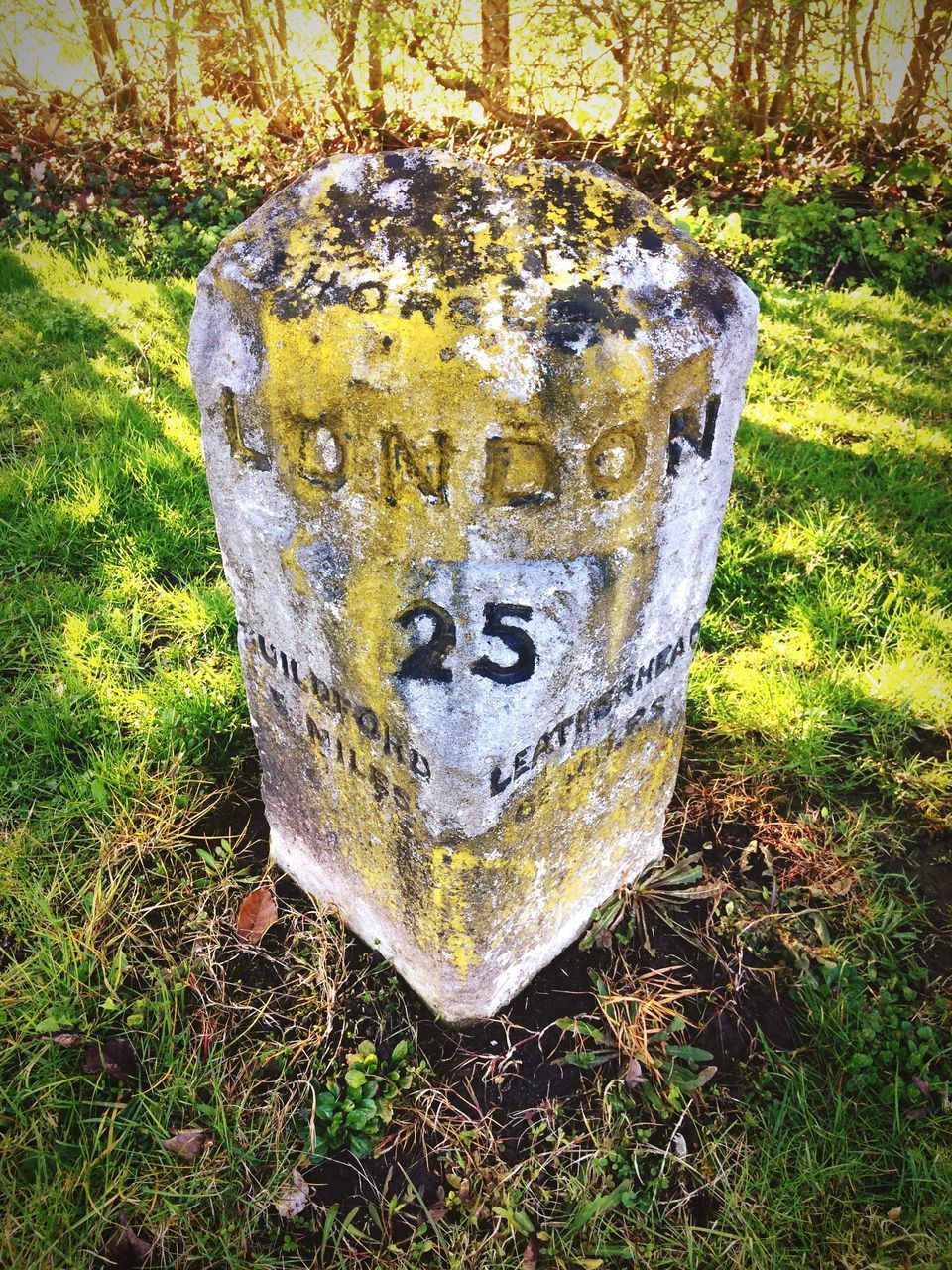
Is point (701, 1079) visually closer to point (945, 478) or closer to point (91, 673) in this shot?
point (91, 673)

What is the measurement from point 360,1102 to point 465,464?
4.56ft

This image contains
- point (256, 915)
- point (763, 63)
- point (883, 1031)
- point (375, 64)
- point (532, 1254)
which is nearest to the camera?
point (532, 1254)

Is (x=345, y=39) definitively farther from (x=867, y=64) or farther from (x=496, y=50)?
(x=867, y=64)

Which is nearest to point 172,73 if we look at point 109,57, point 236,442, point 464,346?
point 109,57

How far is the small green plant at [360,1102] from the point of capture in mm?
1775

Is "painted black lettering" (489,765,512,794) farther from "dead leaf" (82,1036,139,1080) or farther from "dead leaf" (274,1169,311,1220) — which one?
"dead leaf" (82,1036,139,1080)

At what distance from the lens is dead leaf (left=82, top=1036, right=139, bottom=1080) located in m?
1.83

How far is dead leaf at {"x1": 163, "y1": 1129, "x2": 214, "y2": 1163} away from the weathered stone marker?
68cm

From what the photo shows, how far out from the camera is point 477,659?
139cm

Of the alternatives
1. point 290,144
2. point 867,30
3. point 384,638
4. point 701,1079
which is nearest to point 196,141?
point 290,144

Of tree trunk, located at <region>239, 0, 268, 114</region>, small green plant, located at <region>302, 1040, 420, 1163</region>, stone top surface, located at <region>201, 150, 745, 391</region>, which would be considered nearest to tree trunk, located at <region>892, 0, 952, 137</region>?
tree trunk, located at <region>239, 0, 268, 114</region>

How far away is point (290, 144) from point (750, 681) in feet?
17.0

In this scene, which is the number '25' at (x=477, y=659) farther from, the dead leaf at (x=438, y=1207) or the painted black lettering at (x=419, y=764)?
the dead leaf at (x=438, y=1207)

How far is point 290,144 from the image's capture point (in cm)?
588
